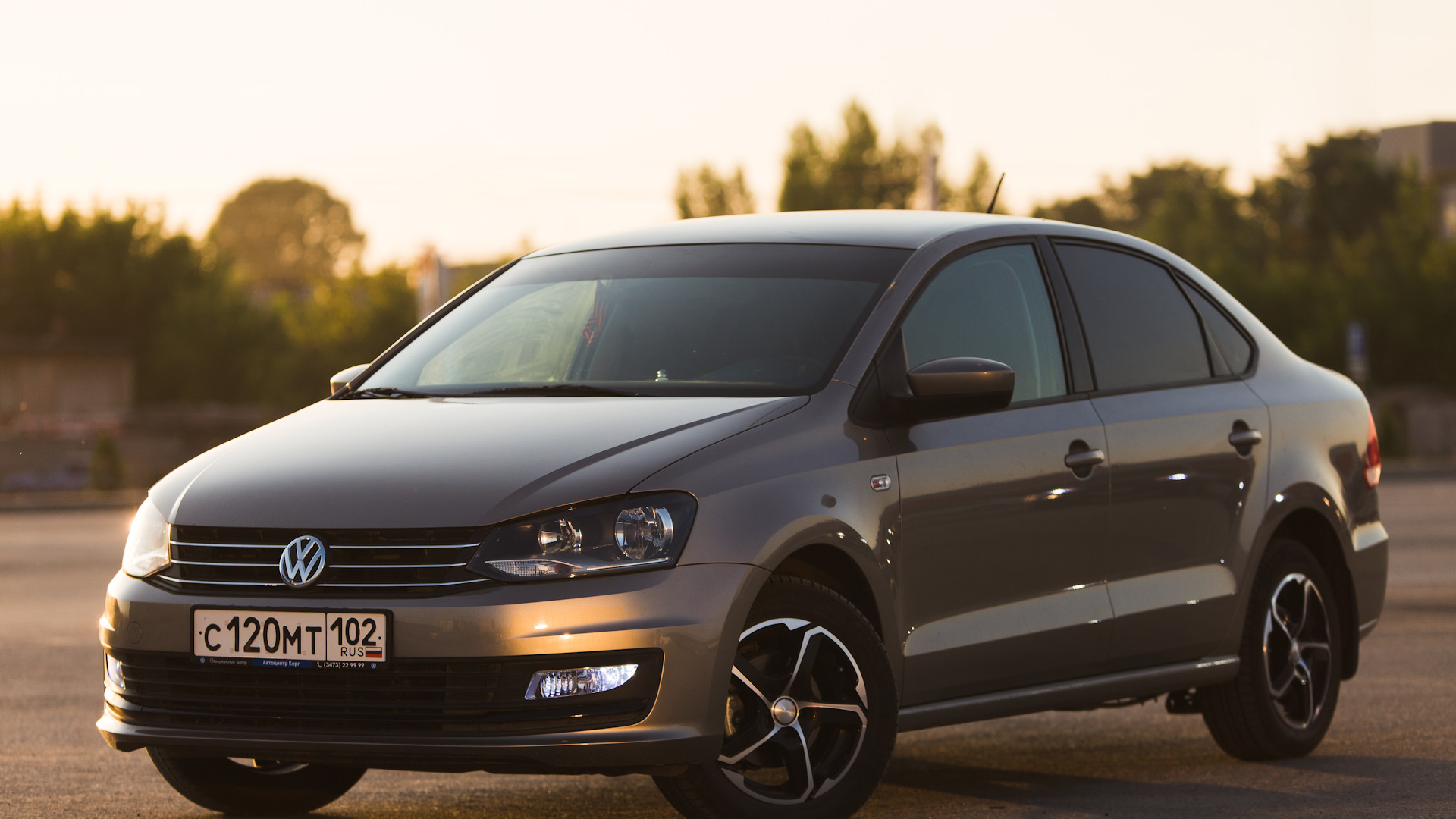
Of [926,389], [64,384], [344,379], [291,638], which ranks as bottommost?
[64,384]

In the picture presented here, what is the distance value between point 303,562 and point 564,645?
672 mm

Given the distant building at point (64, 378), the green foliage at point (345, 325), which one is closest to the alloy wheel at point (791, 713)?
the distant building at point (64, 378)

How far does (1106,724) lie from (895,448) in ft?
10.1

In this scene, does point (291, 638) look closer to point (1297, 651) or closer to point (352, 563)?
point (352, 563)

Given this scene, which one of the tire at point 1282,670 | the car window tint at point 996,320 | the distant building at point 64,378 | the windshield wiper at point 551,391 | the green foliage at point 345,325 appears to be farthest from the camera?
the green foliage at point 345,325

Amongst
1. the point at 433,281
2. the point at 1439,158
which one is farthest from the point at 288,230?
the point at 433,281

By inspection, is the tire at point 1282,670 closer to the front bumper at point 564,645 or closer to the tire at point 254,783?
the front bumper at point 564,645

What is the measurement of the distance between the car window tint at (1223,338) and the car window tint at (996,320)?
965 millimetres

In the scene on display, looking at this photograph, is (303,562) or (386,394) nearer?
(303,562)

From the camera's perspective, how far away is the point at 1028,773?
6492mm

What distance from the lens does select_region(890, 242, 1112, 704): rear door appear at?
5266 millimetres

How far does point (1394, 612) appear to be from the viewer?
12.3 meters

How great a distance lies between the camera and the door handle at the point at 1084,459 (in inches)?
226

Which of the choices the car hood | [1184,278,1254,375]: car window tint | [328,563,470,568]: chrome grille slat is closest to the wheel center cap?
the car hood
